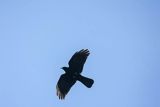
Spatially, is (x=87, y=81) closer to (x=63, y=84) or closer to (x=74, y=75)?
(x=74, y=75)

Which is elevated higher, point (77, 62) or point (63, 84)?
point (77, 62)

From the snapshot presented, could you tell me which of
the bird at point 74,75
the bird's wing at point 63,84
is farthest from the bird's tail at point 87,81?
the bird's wing at point 63,84

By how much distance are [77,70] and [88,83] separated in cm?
77

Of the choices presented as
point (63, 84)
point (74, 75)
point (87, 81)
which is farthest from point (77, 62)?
point (63, 84)

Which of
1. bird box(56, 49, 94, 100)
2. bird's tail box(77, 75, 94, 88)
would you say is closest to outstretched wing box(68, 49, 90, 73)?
bird box(56, 49, 94, 100)

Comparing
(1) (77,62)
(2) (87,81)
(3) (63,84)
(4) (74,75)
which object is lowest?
(3) (63,84)

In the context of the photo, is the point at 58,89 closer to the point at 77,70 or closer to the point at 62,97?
the point at 62,97

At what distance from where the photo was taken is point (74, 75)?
12383mm

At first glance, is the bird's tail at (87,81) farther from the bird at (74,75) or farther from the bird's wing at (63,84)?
the bird's wing at (63,84)

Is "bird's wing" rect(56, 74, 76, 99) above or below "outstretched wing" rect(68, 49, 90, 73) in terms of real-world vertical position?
below

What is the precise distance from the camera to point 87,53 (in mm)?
12594

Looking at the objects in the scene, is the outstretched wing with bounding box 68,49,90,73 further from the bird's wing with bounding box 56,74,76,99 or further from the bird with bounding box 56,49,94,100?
the bird's wing with bounding box 56,74,76,99

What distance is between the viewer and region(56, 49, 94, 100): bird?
1227 centimetres

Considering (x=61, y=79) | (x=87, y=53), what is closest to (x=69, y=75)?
(x=61, y=79)
